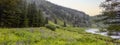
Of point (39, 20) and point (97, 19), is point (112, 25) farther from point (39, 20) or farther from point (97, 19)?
point (39, 20)

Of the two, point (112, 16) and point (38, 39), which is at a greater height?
point (112, 16)

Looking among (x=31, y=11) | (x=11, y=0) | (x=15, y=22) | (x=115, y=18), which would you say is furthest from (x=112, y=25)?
(x=31, y=11)

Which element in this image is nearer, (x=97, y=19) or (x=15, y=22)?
(x=97, y=19)

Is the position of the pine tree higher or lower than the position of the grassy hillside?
higher

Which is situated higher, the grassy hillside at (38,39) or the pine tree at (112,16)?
the pine tree at (112,16)

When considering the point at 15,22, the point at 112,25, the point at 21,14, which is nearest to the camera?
the point at 112,25

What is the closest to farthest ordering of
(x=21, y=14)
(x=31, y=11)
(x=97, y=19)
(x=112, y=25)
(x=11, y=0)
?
1. (x=112, y=25)
2. (x=97, y=19)
3. (x=11, y=0)
4. (x=21, y=14)
5. (x=31, y=11)

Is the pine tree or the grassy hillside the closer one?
the pine tree

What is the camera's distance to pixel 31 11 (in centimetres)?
8025

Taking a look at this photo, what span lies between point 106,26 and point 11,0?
44694 millimetres

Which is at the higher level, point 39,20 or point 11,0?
point 11,0

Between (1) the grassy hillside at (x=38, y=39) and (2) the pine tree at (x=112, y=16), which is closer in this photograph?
(2) the pine tree at (x=112, y=16)

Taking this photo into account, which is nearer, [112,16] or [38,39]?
[112,16]

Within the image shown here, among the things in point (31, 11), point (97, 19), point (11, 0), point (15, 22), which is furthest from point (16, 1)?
point (97, 19)
